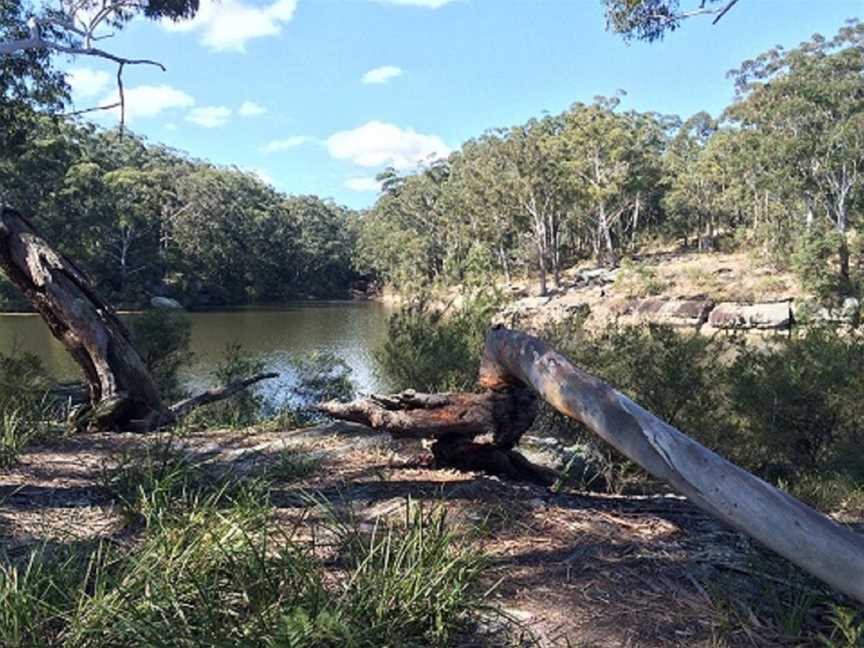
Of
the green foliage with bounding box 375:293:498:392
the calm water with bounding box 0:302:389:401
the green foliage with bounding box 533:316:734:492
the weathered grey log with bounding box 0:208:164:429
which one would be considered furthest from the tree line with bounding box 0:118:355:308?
the green foliage with bounding box 533:316:734:492

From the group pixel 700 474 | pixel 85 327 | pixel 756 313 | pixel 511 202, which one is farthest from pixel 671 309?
pixel 700 474

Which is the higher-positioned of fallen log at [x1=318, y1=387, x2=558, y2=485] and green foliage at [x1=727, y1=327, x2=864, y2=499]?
fallen log at [x1=318, y1=387, x2=558, y2=485]

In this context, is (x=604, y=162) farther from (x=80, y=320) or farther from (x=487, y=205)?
(x=80, y=320)

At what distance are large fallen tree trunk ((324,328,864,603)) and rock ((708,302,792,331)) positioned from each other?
20614mm

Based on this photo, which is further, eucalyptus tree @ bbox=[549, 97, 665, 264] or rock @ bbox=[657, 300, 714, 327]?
eucalyptus tree @ bbox=[549, 97, 665, 264]

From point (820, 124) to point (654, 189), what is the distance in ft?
53.2

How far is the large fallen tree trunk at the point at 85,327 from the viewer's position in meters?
4.68

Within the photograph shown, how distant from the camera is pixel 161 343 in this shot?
9.05 meters

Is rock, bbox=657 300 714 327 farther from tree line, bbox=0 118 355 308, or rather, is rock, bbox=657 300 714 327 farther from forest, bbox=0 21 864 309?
tree line, bbox=0 118 355 308

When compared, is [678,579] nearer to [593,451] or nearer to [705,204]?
[593,451]

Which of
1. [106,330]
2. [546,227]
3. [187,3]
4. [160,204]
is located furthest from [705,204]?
[106,330]

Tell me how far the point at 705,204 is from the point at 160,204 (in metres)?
32.9

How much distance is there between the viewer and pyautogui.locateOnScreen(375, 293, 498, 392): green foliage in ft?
25.1

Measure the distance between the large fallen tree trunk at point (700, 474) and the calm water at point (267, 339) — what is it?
22.1 feet
